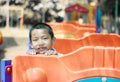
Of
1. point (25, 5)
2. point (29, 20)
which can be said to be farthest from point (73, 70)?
point (29, 20)

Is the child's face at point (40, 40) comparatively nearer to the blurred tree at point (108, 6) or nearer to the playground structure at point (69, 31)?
the playground structure at point (69, 31)

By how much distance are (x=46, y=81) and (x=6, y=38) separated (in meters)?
8.63

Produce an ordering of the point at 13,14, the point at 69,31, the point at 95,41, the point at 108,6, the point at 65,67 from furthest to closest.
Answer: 1. the point at 108,6
2. the point at 13,14
3. the point at 69,31
4. the point at 95,41
5. the point at 65,67

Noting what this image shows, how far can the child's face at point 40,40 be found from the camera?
2527mm

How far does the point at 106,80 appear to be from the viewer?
222 centimetres

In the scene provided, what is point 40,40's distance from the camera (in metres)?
2.53

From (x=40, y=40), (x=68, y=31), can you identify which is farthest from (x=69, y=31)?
(x=40, y=40)

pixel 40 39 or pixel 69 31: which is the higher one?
pixel 40 39

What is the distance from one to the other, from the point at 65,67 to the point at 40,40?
13.1 inches

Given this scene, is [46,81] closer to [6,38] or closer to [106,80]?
[106,80]

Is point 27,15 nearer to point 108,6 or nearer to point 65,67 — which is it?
point 65,67

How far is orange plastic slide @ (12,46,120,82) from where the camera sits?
222cm

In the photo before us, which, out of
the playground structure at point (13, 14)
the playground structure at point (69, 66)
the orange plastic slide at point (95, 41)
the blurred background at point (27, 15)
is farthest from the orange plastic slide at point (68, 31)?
the playground structure at point (13, 14)

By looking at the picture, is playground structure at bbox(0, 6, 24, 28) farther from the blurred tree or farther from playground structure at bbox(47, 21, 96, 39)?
the blurred tree
